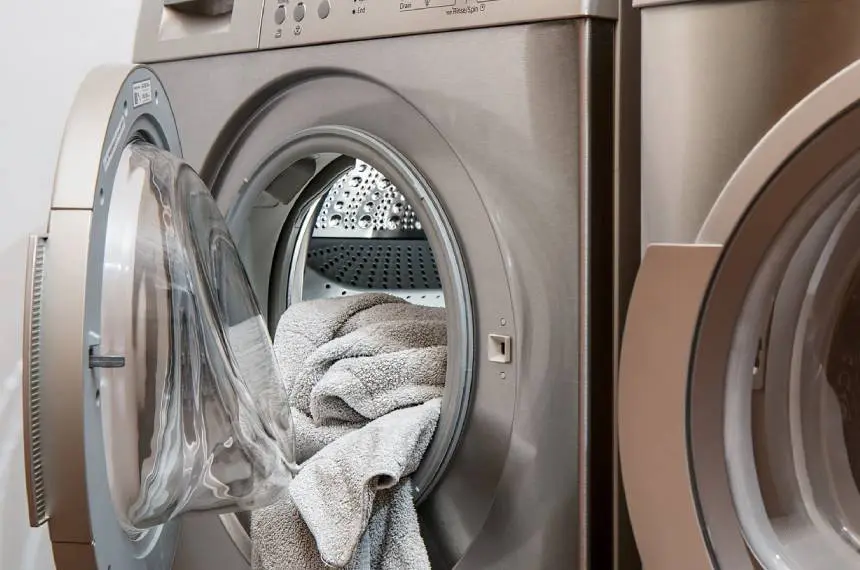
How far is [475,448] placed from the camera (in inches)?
33.4

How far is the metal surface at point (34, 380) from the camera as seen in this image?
583 millimetres

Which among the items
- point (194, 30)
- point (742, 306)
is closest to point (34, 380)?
point (742, 306)

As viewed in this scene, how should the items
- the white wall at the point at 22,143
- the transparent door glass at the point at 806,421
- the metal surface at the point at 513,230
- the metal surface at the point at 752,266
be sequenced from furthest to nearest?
1. the white wall at the point at 22,143
2. the metal surface at the point at 513,230
3. the transparent door glass at the point at 806,421
4. the metal surface at the point at 752,266

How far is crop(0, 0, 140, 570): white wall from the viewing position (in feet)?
4.21

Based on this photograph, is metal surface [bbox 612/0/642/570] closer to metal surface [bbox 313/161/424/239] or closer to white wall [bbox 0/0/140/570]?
metal surface [bbox 313/161/424/239]

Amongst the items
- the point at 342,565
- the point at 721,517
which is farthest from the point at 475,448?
the point at 721,517

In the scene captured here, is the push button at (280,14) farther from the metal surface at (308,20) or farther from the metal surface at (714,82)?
the metal surface at (714,82)

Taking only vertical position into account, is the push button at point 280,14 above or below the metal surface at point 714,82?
above

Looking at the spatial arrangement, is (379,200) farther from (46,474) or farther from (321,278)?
(46,474)

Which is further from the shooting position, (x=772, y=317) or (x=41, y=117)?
(x=41, y=117)

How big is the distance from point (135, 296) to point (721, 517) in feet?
1.56

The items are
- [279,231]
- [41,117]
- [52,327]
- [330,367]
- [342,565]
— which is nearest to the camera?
[52,327]

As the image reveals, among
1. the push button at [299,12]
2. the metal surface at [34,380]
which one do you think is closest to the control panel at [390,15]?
the push button at [299,12]

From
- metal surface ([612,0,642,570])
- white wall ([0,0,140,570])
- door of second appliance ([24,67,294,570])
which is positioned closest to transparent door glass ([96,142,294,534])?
door of second appliance ([24,67,294,570])
